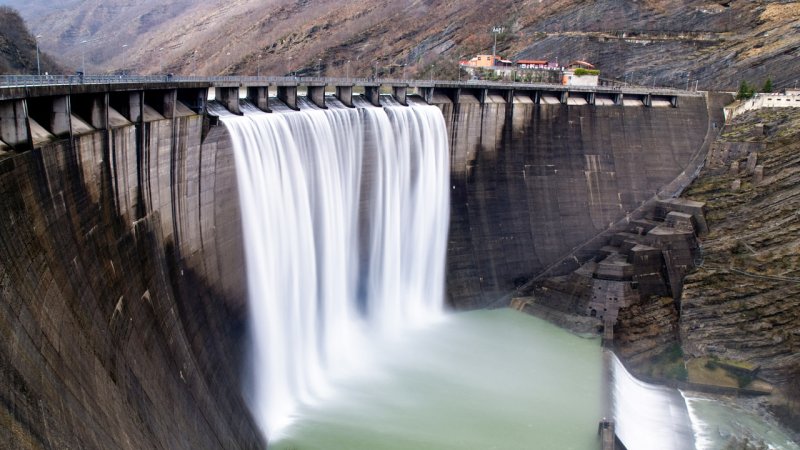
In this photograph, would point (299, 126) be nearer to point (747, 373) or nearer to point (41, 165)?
point (41, 165)

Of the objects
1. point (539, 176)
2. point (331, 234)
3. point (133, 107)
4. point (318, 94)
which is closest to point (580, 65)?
point (539, 176)

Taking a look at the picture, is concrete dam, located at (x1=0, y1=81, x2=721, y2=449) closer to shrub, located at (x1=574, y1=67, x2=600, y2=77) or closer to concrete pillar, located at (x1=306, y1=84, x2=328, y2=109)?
concrete pillar, located at (x1=306, y1=84, x2=328, y2=109)

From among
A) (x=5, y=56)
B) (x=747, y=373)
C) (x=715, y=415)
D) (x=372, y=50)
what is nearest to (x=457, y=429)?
(x=715, y=415)

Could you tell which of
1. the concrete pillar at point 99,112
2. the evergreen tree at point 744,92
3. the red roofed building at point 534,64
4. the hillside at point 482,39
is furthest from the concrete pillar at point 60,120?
the red roofed building at point 534,64

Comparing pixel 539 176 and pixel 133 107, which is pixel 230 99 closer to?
pixel 133 107

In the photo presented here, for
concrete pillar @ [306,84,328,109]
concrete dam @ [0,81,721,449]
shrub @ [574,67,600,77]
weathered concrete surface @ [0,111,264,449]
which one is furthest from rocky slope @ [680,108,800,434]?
weathered concrete surface @ [0,111,264,449]
